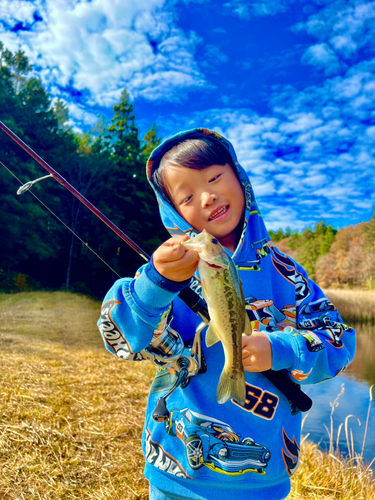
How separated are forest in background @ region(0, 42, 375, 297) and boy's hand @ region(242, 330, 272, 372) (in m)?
20.9

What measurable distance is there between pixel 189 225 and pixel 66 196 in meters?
26.4

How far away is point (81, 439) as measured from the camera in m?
3.77

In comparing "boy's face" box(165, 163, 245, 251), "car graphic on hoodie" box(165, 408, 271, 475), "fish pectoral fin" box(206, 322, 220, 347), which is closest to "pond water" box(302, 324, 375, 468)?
"car graphic on hoodie" box(165, 408, 271, 475)

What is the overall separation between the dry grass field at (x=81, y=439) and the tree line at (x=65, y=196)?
18.0 metres

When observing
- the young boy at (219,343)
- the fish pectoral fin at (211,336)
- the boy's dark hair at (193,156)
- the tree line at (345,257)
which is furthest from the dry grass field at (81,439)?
the tree line at (345,257)

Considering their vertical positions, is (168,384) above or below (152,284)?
below

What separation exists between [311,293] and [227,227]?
0.62 m

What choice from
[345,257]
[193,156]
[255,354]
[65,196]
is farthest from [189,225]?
[345,257]

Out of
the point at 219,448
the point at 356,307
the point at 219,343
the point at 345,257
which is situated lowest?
the point at 219,448

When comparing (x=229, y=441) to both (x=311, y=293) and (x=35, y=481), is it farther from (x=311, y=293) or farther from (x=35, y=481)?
(x=35, y=481)

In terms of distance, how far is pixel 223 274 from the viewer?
139cm

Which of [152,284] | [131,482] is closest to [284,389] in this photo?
[152,284]

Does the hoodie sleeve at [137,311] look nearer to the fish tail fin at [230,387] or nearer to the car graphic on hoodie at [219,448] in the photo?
the fish tail fin at [230,387]

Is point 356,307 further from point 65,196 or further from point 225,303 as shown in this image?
point 225,303
